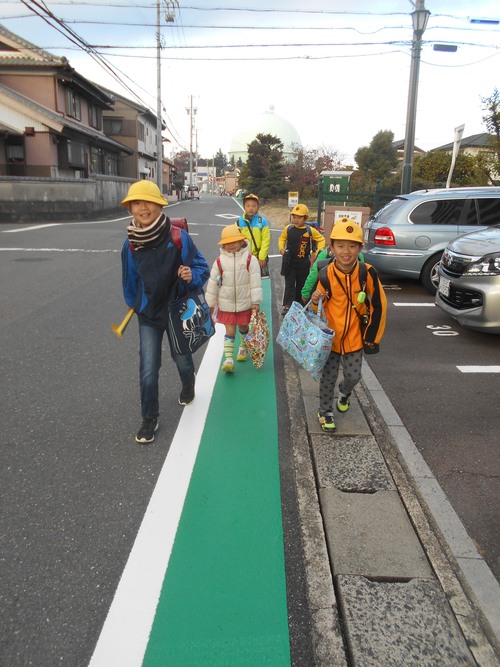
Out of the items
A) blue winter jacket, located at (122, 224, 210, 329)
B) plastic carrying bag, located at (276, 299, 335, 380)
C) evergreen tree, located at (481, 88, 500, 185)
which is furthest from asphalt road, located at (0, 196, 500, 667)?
evergreen tree, located at (481, 88, 500, 185)

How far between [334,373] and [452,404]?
1.32 m

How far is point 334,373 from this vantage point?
12.0ft

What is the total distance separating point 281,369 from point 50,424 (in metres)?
2.32

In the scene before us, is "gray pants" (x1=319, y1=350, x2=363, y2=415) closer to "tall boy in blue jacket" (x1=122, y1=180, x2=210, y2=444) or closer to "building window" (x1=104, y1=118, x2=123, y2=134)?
"tall boy in blue jacket" (x1=122, y1=180, x2=210, y2=444)

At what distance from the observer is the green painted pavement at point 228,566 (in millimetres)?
1985

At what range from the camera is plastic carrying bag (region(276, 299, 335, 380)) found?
335cm

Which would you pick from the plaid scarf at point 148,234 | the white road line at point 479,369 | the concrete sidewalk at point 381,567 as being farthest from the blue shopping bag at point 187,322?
the white road line at point 479,369

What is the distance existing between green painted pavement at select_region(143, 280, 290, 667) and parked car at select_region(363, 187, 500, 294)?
18.5 ft

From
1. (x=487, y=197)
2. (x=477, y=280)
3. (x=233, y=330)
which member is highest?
(x=487, y=197)

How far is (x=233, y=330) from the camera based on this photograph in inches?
192

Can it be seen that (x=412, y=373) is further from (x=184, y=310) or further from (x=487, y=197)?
(x=487, y=197)

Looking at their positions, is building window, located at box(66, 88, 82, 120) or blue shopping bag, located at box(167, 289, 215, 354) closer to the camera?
blue shopping bag, located at box(167, 289, 215, 354)

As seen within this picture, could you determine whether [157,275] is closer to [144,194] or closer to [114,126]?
[144,194]

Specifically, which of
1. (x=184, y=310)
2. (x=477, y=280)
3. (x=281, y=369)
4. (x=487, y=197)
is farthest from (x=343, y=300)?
(x=487, y=197)
